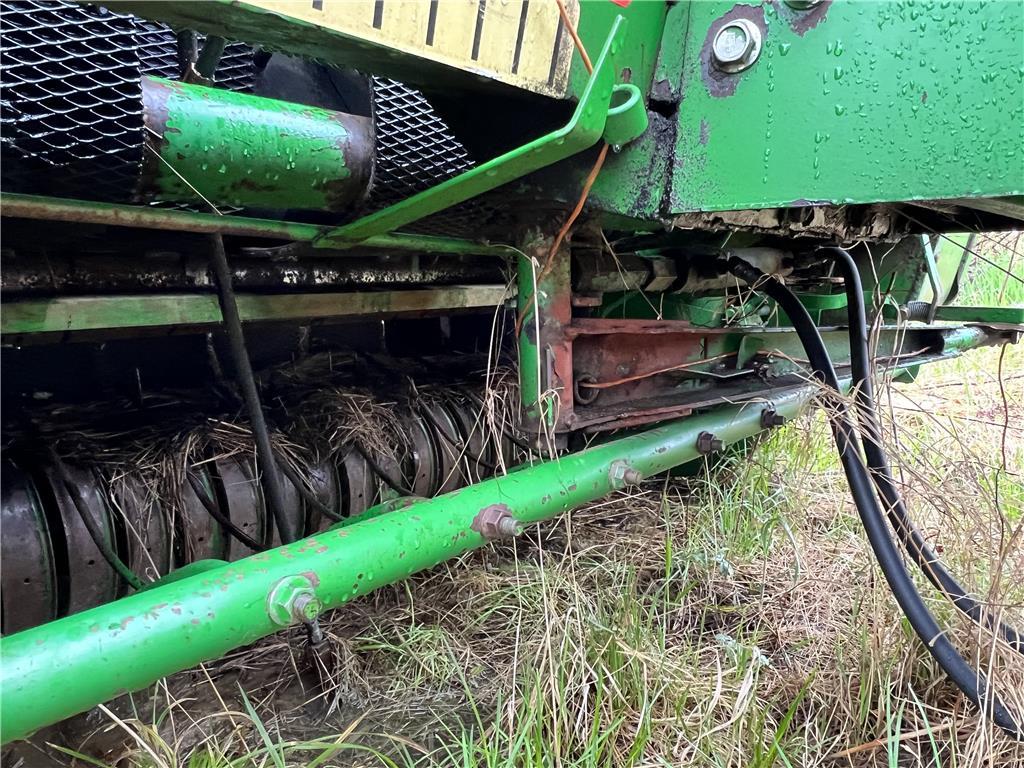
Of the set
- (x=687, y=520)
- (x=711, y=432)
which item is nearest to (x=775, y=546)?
(x=687, y=520)

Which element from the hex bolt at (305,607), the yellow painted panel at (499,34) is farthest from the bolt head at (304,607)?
the yellow painted panel at (499,34)

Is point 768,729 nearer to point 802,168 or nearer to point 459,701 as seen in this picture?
point 459,701

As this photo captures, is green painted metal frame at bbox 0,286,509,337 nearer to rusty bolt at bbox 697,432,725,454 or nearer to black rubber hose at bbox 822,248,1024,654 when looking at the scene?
rusty bolt at bbox 697,432,725,454

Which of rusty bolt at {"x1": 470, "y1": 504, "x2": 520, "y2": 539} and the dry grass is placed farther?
the dry grass

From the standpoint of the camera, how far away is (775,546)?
2197 millimetres

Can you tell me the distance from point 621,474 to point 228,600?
804mm

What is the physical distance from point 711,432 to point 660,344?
0.26 meters

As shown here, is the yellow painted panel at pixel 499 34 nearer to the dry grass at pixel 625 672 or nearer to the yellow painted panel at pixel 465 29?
the yellow painted panel at pixel 465 29

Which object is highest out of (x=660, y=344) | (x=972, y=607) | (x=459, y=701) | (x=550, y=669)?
(x=660, y=344)

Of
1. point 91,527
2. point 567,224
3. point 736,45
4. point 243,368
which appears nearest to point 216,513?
point 91,527

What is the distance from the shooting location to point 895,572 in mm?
1327

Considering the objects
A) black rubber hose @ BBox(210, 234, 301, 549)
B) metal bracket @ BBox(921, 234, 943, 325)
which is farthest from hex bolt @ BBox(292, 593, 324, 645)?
metal bracket @ BBox(921, 234, 943, 325)

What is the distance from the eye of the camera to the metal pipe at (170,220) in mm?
835

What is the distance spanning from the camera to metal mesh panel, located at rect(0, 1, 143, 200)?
0.96m
